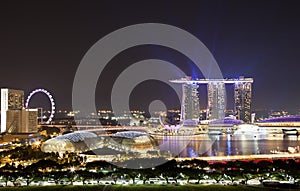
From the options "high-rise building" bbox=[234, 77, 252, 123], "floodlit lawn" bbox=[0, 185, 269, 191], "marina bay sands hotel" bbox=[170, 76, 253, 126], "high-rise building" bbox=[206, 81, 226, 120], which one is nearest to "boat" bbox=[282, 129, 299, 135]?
"marina bay sands hotel" bbox=[170, 76, 253, 126]

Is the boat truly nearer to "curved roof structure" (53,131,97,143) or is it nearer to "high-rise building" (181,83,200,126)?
"high-rise building" (181,83,200,126)

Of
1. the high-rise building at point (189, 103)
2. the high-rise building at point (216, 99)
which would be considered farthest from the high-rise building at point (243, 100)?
the high-rise building at point (189, 103)

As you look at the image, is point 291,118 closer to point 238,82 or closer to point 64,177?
point 238,82

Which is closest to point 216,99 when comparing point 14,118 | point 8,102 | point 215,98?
point 215,98

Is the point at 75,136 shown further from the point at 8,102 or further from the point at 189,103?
the point at 189,103

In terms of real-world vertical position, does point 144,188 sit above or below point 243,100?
below

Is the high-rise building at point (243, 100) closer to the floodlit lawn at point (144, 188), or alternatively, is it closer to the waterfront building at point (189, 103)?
the waterfront building at point (189, 103)

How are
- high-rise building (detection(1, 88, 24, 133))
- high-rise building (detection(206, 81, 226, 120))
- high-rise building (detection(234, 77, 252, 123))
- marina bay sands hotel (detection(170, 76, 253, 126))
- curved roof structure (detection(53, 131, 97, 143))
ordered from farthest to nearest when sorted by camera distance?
high-rise building (detection(234, 77, 252, 123)) < high-rise building (detection(206, 81, 226, 120)) < marina bay sands hotel (detection(170, 76, 253, 126)) < high-rise building (detection(1, 88, 24, 133)) < curved roof structure (detection(53, 131, 97, 143))
